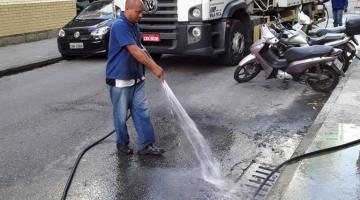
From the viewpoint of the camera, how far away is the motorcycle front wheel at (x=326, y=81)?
28.8ft

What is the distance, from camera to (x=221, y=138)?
21.5 ft

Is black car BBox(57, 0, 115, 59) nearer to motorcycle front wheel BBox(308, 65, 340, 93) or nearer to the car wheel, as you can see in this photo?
the car wheel

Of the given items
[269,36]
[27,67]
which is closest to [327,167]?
[269,36]

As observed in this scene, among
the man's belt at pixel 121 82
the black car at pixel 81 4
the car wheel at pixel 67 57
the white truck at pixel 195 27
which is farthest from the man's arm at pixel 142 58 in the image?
the black car at pixel 81 4

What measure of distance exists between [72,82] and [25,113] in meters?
2.54

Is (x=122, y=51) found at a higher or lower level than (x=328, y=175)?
higher

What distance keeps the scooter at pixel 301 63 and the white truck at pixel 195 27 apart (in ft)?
4.80

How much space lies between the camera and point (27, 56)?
13547mm

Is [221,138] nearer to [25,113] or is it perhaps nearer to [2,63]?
[25,113]

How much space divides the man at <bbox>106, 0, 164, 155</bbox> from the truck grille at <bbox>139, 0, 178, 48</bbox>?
496 cm

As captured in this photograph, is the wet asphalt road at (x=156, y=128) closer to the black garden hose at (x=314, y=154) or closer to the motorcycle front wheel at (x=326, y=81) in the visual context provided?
the motorcycle front wheel at (x=326, y=81)

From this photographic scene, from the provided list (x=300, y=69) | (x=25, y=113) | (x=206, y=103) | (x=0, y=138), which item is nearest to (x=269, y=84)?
(x=300, y=69)

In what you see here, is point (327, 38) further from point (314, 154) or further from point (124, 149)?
point (124, 149)

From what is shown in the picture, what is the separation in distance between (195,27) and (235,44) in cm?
149
